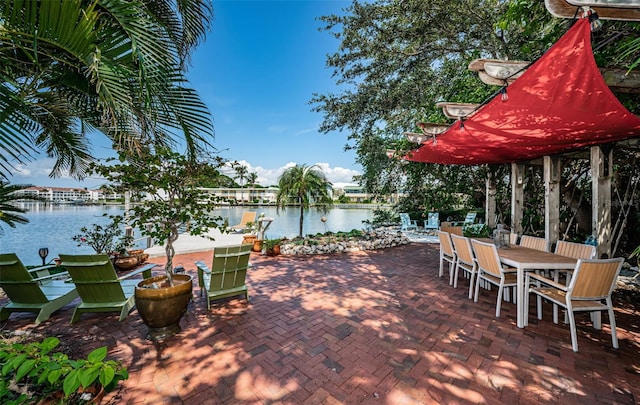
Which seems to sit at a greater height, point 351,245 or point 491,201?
point 491,201

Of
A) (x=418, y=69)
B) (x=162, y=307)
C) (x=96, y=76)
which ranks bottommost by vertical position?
(x=162, y=307)

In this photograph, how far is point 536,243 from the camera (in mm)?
3855

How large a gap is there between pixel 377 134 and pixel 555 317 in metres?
6.50

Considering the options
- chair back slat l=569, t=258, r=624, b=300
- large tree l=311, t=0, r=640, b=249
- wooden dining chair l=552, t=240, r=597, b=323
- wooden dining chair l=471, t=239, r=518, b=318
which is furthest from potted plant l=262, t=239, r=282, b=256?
chair back slat l=569, t=258, r=624, b=300

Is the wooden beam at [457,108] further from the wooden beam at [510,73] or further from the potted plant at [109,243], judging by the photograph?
the potted plant at [109,243]

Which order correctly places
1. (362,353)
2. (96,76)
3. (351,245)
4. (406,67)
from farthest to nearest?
(351,245)
(406,67)
(362,353)
(96,76)

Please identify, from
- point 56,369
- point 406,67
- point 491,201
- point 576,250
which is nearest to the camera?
point 56,369

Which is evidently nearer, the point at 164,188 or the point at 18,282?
the point at 164,188

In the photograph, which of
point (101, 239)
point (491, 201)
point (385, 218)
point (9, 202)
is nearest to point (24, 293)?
point (9, 202)

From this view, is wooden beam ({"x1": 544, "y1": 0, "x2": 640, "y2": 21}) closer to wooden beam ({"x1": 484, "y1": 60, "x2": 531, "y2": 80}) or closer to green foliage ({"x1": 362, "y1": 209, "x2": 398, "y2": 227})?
wooden beam ({"x1": 484, "y1": 60, "x2": 531, "y2": 80})

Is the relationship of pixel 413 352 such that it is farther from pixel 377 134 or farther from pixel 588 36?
pixel 377 134

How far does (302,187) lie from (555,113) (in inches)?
244

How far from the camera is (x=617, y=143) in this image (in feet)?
12.6

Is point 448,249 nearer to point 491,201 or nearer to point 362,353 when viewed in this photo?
point 362,353
